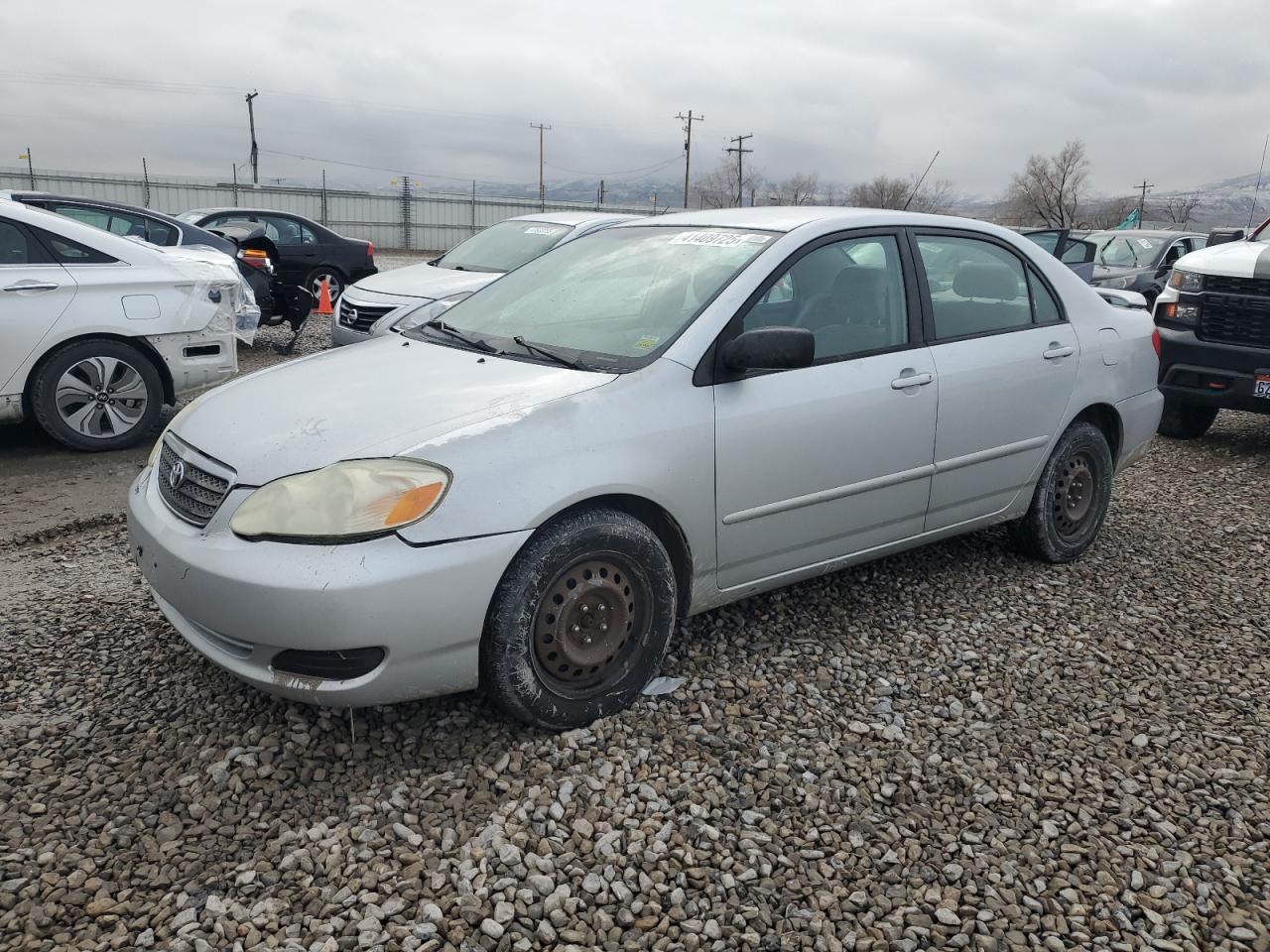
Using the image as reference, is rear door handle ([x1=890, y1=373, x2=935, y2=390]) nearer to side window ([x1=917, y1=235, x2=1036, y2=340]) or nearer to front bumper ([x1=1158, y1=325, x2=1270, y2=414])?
side window ([x1=917, y1=235, x2=1036, y2=340])

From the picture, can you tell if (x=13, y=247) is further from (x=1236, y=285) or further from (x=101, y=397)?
(x=1236, y=285)

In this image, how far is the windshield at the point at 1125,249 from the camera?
1366 cm

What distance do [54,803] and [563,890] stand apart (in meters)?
1.41

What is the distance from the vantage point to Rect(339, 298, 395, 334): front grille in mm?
8922

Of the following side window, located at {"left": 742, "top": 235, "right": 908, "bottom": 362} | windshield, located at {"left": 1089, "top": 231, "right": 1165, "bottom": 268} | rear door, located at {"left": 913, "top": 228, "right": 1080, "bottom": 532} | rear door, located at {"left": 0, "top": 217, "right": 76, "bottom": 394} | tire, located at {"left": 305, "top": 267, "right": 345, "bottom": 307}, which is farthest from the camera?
tire, located at {"left": 305, "top": 267, "right": 345, "bottom": 307}

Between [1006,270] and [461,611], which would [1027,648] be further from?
[461,611]

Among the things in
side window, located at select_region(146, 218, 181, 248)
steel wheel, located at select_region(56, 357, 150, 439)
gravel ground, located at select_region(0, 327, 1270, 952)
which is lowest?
gravel ground, located at select_region(0, 327, 1270, 952)

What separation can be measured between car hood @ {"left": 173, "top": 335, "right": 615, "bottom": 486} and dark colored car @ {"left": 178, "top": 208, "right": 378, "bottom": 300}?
10895 mm

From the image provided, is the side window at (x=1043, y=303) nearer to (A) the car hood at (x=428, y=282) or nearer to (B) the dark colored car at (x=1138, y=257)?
(A) the car hood at (x=428, y=282)

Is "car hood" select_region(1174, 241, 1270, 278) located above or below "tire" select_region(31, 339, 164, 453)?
above

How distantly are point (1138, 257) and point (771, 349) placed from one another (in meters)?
12.5

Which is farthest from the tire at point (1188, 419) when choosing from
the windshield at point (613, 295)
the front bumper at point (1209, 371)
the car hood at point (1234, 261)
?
the windshield at point (613, 295)

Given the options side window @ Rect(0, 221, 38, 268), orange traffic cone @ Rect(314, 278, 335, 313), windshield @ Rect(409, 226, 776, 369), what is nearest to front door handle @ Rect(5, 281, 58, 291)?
side window @ Rect(0, 221, 38, 268)

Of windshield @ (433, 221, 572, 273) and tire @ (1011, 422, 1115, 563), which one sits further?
windshield @ (433, 221, 572, 273)
